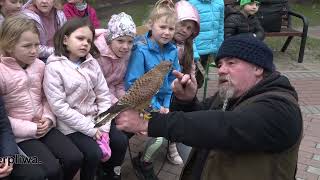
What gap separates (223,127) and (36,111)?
182 centimetres

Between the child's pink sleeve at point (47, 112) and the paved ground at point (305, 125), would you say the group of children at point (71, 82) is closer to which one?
the child's pink sleeve at point (47, 112)

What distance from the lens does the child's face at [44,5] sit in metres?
4.04

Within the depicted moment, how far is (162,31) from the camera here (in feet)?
13.5

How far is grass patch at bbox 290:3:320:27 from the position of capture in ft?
40.2

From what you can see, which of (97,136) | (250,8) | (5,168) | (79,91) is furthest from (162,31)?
(250,8)

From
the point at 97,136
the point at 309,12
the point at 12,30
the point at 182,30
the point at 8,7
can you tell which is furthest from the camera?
the point at 309,12

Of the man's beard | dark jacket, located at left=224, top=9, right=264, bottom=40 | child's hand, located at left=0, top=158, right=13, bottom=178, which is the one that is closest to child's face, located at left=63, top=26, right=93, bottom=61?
child's hand, located at left=0, top=158, right=13, bottom=178

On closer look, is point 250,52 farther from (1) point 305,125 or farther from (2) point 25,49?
(1) point 305,125

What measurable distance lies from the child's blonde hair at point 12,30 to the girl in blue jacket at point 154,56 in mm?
1067

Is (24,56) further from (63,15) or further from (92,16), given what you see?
(92,16)

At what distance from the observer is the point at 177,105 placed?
2.81 m

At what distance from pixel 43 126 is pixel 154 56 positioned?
128cm

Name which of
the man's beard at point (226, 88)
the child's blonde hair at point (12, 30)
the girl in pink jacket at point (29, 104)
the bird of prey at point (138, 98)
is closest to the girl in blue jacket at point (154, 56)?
the girl in pink jacket at point (29, 104)

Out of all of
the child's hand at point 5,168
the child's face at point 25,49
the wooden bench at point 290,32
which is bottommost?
the wooden bench at point 290,32
